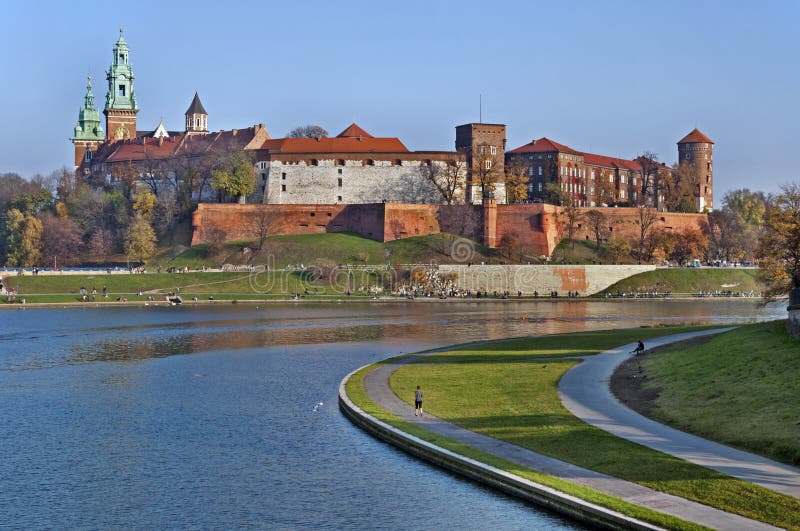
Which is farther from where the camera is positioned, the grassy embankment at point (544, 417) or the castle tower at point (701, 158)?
the castle tower at point (701, 158)

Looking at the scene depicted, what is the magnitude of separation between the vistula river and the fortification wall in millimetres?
35157

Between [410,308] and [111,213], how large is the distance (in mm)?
49027

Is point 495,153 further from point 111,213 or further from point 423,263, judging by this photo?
point 111,213

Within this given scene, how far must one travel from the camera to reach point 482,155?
112m

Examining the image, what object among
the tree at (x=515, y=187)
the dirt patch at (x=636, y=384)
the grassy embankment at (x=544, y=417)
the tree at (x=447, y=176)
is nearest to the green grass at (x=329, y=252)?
the tree at (x=447, y=176)

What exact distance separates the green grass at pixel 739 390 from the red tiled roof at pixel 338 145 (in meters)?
79.1

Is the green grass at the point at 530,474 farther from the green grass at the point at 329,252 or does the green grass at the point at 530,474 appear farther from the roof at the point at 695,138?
the roof at the point at 695,138

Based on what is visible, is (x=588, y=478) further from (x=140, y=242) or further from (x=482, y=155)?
(x=482, y=155)

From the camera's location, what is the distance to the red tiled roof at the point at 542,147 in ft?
425

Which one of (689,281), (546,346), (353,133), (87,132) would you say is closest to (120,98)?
(87,132)

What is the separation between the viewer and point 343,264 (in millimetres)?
96562

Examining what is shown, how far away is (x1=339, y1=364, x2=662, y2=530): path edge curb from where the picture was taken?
1898 cm

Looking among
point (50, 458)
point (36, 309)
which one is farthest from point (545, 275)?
point (50, 458)

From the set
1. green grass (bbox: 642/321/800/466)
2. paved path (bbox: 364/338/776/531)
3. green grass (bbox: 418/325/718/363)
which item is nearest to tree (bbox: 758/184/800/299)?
green grass (bbox: 418/325/718/363)
